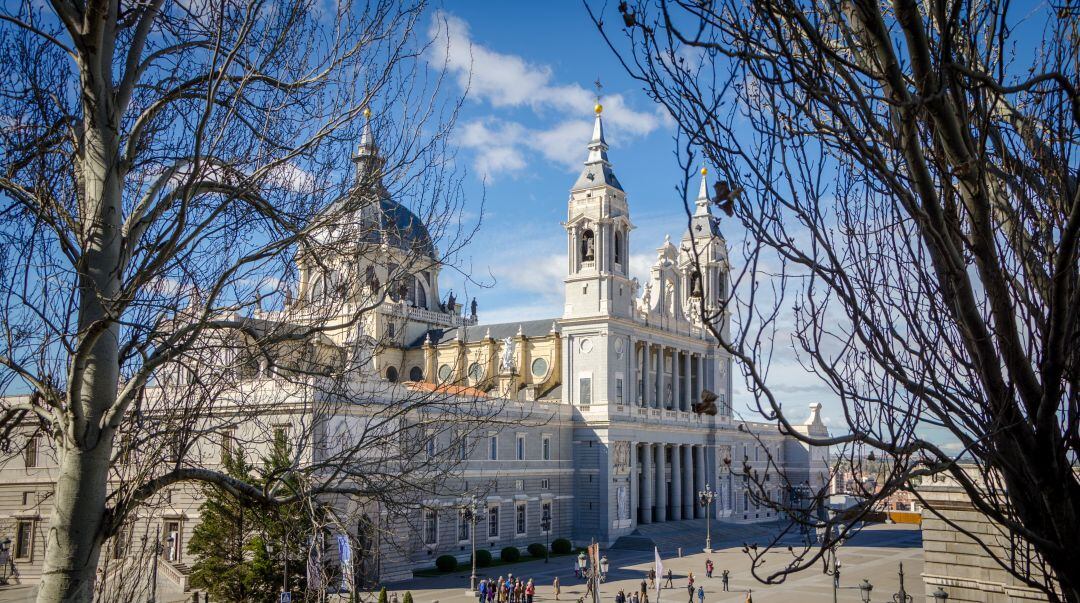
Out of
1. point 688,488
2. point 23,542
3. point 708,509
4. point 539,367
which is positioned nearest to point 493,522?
point 708,509

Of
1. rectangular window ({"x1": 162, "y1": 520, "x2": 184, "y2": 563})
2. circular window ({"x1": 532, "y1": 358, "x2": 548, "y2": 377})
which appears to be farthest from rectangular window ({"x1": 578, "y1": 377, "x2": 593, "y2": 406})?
rectangular window ({"x1": 162, "y1": 520, "x2": 184, "y2": 563})

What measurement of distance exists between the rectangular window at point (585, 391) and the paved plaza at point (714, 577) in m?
9.06

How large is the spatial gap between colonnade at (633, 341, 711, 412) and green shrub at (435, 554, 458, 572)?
2112 centimetres

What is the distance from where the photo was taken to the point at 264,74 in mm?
7402

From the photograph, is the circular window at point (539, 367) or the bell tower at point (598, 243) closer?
the bell tower at point (598, 243)

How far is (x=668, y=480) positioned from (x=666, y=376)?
745 cm

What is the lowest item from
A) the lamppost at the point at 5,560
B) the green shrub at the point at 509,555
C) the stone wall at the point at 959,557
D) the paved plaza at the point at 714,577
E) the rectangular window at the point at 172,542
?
the paved plaza at the point at 714,577

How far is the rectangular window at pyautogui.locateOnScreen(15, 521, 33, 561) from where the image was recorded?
3575cm

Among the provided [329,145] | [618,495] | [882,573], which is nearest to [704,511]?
[618,495]

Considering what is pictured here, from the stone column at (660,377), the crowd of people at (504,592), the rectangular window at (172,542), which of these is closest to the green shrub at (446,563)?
the crowd of people at (504,592)

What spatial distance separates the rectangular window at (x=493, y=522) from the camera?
154 feet

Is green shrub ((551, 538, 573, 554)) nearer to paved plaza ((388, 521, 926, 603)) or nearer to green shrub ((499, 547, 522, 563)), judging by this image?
paved plaza ((388, 521, 926, 603))

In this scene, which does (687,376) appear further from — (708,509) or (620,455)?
(708,509)

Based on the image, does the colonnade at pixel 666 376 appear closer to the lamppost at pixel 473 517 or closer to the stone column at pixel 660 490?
the stone column at pixel 660 490
